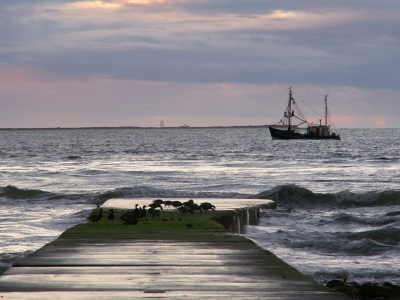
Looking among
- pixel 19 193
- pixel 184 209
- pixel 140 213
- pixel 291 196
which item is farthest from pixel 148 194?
pixel 140 213

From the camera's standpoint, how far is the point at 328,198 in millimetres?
25297

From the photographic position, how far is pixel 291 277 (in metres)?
6.45

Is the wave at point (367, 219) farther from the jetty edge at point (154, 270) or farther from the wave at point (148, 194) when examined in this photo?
the jetty edge at point (154, 270)

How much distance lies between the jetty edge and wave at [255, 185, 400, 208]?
14693mm

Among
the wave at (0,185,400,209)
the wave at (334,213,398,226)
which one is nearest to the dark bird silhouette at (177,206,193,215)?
the wave at (334,213,398,226)

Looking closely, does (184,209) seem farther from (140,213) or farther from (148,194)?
(148,194)

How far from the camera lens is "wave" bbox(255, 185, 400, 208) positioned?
24312 millimetres

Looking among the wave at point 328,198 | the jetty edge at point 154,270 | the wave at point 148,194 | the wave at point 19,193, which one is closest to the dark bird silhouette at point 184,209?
the jetty edge at point 154,270

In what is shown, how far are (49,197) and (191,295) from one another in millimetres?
21825

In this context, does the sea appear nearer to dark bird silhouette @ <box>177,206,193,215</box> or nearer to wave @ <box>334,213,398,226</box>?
wave @ <box>334,213,398,226</box>

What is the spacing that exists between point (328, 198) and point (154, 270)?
19.4 meters

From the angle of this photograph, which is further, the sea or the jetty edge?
the sea

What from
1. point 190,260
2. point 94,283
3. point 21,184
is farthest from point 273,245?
point 21,184

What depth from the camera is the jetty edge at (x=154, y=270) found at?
5.70 meters
